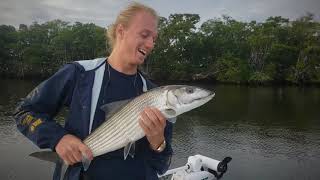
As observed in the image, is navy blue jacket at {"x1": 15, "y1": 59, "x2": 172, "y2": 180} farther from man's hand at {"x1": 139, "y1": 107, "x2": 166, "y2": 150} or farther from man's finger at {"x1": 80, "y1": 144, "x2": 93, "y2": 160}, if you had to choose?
man's hand at {"x1": 139, "y1": 107, "x2": 166, "y2": 150}

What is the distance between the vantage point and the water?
18.3 meters

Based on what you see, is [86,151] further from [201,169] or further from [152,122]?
[201,169]

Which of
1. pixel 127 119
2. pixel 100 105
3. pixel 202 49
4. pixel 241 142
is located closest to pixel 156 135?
pixel 127 119

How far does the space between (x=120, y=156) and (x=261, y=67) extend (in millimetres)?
78689

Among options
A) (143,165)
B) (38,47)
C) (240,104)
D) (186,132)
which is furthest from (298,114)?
(38,47)

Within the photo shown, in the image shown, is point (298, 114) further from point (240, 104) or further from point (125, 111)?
point (125, 111)

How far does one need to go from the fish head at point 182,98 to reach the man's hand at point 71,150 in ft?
2.23

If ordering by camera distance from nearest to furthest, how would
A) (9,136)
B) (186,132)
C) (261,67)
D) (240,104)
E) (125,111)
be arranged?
(125,111), (9,136), (186,132), (240,104), (261,67)

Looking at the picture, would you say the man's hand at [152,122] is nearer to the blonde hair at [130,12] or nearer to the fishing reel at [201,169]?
the blonde hair at [130,12]

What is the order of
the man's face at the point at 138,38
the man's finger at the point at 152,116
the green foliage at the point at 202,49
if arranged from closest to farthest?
the man's finger at the point at 152,116
the man's face at the point at 138,38
the green foliage at the point at 202,49

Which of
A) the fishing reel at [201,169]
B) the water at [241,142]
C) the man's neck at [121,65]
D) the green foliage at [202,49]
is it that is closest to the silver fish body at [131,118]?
the man's neck at [121,65]

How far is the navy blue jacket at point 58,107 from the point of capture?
9.24 ft

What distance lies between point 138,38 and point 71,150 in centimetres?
102

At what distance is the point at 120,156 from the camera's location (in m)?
2.95
